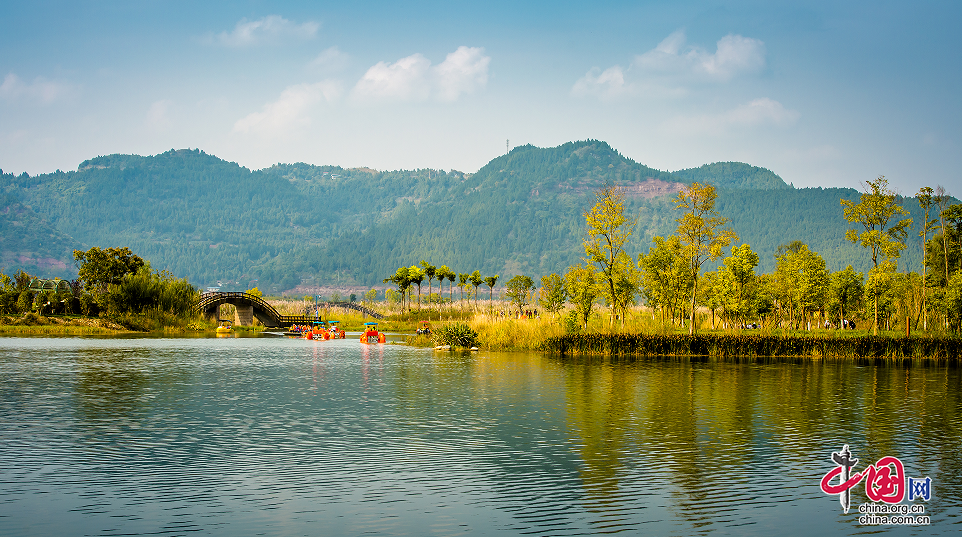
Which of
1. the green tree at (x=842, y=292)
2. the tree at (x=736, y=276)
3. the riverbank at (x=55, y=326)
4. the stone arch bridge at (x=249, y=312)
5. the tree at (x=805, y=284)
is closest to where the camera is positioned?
the tree at (x=736, y=276)

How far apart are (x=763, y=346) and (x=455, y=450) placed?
30523mm

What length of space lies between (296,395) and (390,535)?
1515 centimetres

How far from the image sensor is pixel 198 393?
80.5 ft

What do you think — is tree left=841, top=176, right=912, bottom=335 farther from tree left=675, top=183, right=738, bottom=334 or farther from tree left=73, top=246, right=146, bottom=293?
tree left=73, top=246, right=146, bottom=293

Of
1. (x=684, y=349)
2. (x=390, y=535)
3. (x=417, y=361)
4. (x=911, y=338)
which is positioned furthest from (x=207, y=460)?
(x=911, y=338)

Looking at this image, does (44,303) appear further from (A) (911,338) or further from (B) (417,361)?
(A) (911,338)

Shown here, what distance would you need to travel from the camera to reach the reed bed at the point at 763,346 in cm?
4100

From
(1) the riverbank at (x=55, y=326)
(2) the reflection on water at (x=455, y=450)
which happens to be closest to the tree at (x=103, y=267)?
(1) the riverbank at (x=55, y=326)

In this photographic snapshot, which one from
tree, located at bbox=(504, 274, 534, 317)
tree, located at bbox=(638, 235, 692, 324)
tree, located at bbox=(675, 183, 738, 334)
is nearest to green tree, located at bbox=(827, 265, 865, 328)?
tree, located at bbox=(638, 235, 692, 324)

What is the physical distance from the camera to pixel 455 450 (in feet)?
50.9

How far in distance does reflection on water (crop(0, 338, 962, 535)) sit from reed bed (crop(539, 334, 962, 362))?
10.6 metres

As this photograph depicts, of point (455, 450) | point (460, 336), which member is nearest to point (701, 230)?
point (460, 336)

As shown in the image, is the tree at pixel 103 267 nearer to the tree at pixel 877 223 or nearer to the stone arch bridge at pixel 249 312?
the stone arch bridge at pixel 249 312

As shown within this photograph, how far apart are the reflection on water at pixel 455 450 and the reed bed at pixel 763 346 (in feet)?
34.7
